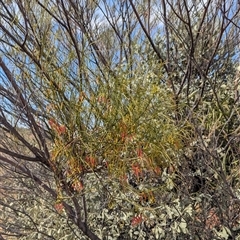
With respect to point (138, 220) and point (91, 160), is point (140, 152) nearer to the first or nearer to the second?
point (91, 160)

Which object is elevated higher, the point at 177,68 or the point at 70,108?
the point at 177,68

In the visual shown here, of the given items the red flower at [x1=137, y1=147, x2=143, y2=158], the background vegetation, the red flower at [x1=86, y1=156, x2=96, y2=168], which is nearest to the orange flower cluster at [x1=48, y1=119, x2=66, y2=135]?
the background vegetation

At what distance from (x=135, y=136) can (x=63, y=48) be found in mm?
651

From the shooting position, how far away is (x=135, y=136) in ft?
3.97

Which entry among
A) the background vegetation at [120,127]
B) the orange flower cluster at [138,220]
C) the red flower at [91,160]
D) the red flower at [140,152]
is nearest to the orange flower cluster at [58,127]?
the background vegetation at [120,127]

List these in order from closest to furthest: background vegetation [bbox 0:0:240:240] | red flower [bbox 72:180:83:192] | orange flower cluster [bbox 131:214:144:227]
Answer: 1. background vegetation [bbox 0:0:240:240]
2. red flower [bbox 72:180:83:192]
3. orange flower cluster [bbox 131:214:144:227]

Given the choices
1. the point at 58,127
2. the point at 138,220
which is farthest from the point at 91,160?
the point at 138,220

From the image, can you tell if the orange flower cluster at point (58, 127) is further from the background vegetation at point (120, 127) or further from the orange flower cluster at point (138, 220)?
the orange flower cluster at point (138, 220)

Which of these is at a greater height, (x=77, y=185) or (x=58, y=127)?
(x=58, y=127)

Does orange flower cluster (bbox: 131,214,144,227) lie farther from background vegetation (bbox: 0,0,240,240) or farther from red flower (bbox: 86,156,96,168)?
red flower (bbox: 86,156,96,168)

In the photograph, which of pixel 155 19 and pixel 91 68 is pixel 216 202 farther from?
pixel 155 19

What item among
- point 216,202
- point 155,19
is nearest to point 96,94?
point 216,202

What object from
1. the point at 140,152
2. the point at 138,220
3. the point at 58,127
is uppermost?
the point at 58,127

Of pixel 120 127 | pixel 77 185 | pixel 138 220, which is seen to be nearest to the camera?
pixel 120 127
